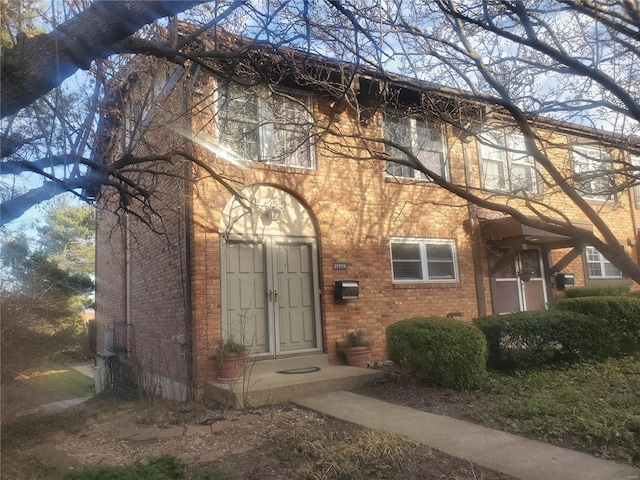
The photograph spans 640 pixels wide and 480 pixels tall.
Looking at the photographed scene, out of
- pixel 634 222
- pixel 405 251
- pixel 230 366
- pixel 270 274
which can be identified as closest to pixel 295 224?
pixel 270 274

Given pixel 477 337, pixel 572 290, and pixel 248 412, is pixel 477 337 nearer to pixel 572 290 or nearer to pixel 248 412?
pixel 248 412

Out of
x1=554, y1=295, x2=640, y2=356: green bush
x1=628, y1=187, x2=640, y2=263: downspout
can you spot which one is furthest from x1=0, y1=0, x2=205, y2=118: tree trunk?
x1=628, y1=187, x2=640, y2=263: downspout

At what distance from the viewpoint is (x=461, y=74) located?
7.21 m

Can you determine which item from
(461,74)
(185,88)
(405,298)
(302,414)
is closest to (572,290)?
(405,298)

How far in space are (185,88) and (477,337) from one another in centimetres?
619

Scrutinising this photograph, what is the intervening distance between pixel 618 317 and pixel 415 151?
16.8ft

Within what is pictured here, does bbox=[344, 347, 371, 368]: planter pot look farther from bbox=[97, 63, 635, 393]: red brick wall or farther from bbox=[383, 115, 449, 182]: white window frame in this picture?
bbox=[383, 115, 449, 182]: white window frame

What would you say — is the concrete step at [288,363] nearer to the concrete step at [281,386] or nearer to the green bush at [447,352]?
the concrete step at [281,386]

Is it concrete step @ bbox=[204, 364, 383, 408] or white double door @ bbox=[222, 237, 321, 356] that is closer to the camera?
concrete step @ bbox=[204, 364, 383, 408]

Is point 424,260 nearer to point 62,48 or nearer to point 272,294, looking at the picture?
point 272,294

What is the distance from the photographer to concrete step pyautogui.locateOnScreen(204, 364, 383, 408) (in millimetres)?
7000

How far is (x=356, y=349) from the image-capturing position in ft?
29.6

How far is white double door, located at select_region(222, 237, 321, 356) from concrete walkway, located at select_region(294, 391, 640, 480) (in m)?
2.12

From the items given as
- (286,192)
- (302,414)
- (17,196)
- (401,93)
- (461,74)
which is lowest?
(302,414)
